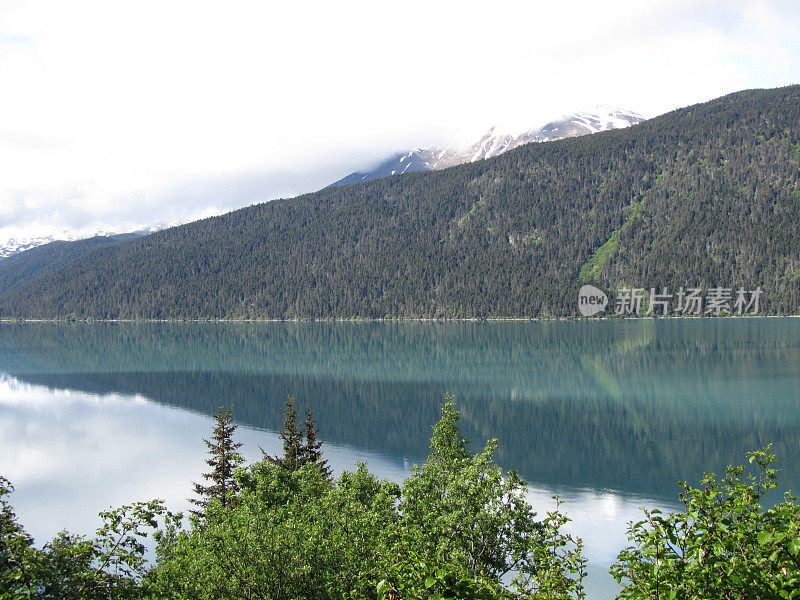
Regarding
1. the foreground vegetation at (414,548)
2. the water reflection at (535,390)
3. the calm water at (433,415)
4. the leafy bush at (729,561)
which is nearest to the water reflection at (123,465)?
the calm water at (433,415)

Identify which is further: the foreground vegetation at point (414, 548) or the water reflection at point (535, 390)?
the water reflection at point (535, 390)

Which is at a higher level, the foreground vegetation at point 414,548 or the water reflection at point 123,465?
the foreground vegetation at point 414,548

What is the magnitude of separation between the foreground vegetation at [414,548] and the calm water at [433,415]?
1251 centimetres

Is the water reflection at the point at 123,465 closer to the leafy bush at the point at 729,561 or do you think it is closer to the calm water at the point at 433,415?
the calm water at the point at 433,415

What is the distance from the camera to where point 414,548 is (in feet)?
38.7

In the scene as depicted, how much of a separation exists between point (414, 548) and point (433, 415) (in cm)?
5672

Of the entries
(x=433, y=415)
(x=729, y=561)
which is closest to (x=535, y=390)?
(x=433, y=415)

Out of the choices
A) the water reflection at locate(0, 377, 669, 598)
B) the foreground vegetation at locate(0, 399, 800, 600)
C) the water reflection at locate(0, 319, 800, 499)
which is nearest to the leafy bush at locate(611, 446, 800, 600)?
the foreground vegetation at locate(0, 399, 800, 600)

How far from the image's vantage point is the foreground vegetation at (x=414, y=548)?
888cm

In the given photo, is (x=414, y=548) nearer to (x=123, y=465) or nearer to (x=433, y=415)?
(x=123, y=465)

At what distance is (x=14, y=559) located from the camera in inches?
472

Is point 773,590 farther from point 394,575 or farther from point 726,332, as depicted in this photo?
point 726,332

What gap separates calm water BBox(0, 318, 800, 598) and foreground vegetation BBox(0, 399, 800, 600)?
12.5 metres

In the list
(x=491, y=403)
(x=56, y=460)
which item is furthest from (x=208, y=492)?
(x=491, y=403)
